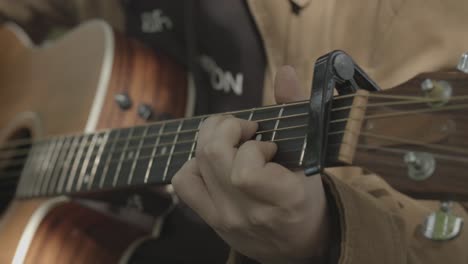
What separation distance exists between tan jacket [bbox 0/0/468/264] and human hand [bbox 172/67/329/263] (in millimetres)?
33

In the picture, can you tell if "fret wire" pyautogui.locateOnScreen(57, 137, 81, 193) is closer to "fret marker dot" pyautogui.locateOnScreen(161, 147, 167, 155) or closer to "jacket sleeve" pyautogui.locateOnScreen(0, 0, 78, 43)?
"fret marker dot" pyautogui.locateOnScreen(161, 147, 167, 155)

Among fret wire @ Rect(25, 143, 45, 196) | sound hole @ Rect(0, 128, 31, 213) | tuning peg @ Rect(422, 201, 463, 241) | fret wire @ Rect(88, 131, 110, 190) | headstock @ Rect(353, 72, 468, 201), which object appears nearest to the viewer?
headstock @ Rect(353, 72, 468, 201)

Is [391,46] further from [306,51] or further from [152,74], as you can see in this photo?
[152,74]

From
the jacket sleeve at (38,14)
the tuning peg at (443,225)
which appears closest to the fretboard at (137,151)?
the tuning peg at (443,225)

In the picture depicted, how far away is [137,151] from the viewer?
731 millimetres

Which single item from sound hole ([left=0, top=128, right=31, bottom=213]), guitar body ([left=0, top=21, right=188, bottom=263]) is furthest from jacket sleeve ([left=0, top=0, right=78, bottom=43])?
sound hole ([left=0, top=128, right=31, bottom=213])

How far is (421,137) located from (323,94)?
82mm

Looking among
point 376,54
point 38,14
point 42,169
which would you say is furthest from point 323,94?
point 38,14

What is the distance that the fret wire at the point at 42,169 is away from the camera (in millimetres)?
887

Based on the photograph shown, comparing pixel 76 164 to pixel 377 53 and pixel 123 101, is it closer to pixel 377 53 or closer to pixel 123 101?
pixel 123 101

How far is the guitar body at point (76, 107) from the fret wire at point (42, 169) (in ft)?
0.06

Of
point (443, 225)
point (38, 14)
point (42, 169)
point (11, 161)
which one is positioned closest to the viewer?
point (443, 225)

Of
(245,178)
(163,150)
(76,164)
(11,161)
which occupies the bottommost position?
(11,161)

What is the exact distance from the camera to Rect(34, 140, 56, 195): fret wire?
0.89 m
